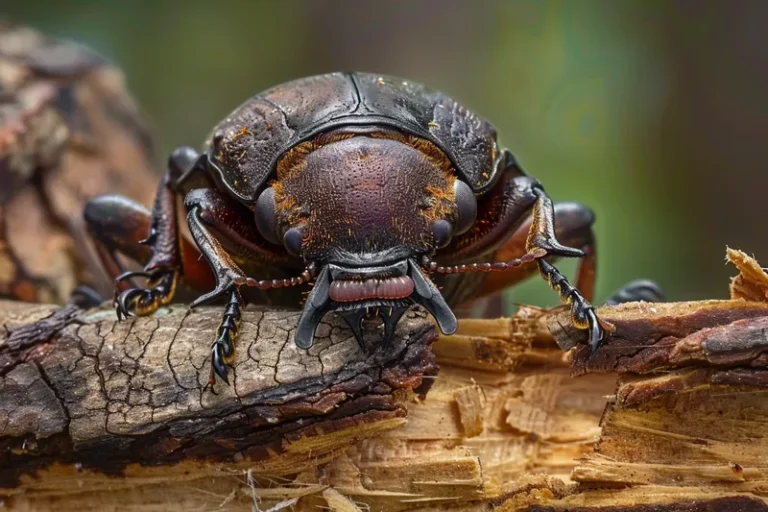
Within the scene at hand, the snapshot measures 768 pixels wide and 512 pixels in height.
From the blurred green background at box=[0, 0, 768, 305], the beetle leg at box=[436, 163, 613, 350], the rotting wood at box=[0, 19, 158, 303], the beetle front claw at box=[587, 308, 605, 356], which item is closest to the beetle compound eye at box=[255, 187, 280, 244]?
the beetle leg at box=[436, 163, 613, 350]

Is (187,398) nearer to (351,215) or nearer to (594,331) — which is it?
(351,215)

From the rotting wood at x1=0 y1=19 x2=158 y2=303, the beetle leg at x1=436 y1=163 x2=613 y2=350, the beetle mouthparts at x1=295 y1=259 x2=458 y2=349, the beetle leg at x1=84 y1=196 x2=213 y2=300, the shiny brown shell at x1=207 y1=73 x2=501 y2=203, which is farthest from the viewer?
the rotting wood at x1=0 y1=19 x2=158 y2=303

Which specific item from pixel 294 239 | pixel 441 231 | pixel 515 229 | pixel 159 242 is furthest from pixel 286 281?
pixel 515 229

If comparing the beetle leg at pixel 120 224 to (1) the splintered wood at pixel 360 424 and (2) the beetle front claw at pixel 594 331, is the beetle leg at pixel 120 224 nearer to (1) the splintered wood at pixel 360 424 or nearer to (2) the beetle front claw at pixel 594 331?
(1) the splintered wood at pixel 360 424

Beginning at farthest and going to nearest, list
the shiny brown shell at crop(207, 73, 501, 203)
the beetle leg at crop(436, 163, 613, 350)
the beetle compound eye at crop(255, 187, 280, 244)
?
the shiny brown shell at crop(207, 73, 501, 203), the beetle compound eye at crop(255, 187, 280, 244), the beetle leg at crop(436, 163, 613, 350)

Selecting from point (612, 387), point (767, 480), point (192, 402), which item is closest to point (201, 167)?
point (192, 402)

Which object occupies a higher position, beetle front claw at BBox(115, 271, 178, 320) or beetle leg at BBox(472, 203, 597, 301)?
beetle leg at BBox(472, 203, 597, 301)

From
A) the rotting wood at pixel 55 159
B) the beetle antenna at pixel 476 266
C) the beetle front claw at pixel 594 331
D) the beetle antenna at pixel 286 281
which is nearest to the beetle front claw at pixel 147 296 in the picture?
the beetle antenna at pixel 286 281

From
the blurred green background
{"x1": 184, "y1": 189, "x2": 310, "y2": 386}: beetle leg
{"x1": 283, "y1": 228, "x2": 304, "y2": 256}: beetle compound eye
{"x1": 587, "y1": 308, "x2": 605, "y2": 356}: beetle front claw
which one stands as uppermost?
the blurred green background

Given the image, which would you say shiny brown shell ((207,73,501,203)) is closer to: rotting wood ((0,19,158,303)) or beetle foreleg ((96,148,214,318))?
beetle foreleg ((96,148,214,318))
